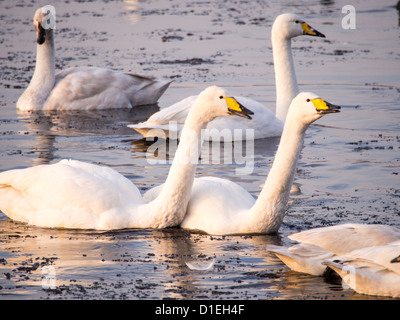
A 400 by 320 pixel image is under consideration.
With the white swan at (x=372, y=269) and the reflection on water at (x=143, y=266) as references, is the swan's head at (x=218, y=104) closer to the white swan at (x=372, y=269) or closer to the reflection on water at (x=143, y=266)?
the reflection on water at (x=143, y=266)

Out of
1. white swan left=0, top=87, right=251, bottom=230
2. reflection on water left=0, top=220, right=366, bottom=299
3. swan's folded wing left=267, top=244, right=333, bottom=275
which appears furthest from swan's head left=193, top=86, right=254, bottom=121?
swan's folded wing left=267, top=244, right=333, bottom=275

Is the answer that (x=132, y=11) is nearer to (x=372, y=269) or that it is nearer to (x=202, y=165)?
(x=202, y=165)

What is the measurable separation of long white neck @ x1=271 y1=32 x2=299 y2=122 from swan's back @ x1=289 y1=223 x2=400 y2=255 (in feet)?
21.3

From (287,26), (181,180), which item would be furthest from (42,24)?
(181,180)

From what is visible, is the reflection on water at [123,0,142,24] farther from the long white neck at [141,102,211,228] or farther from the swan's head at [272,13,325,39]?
the long white neck at [141,102,211,228]

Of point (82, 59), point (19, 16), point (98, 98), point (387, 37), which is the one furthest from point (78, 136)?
point (19, 16)

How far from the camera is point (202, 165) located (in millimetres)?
12070

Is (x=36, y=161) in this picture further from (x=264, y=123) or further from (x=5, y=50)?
(x=5, y=50)

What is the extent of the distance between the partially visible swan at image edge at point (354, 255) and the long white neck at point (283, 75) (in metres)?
6.34

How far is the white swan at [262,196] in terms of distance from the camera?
27.3 feet

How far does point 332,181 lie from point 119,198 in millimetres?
3183

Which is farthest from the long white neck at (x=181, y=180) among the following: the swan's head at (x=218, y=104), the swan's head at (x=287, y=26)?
the swan's head at (x=287, y=26)

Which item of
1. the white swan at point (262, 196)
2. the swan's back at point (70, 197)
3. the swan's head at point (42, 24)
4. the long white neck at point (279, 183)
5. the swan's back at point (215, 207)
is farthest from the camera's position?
the swan's head at point (42, 24)

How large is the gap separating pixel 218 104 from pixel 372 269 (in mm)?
2542
